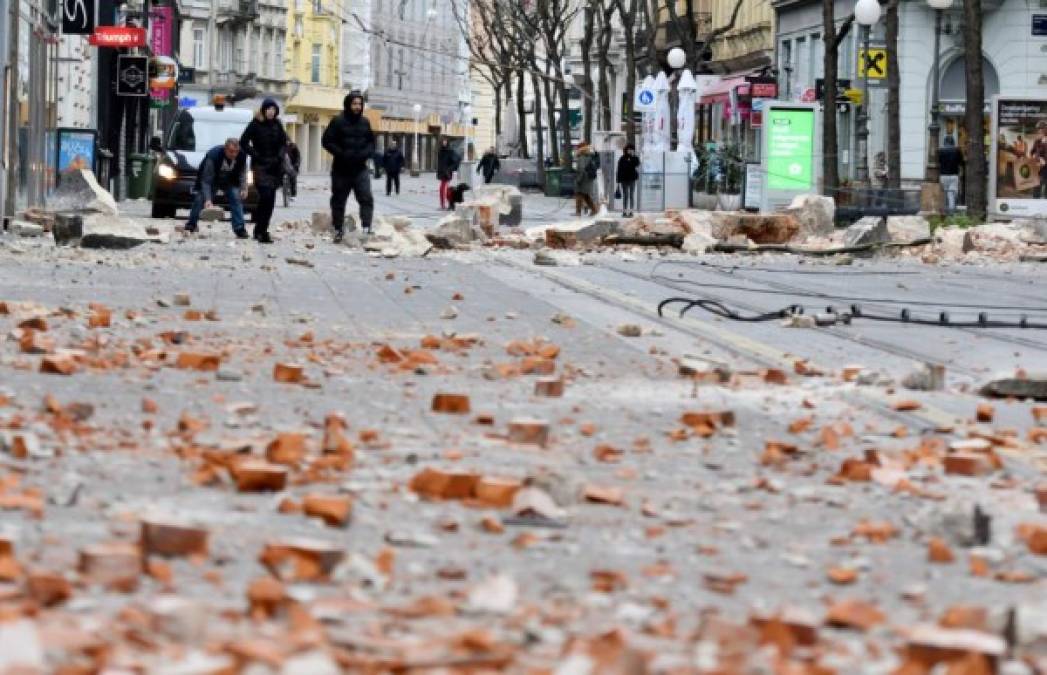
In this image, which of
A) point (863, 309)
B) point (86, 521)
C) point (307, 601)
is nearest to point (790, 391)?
point (86, 521)

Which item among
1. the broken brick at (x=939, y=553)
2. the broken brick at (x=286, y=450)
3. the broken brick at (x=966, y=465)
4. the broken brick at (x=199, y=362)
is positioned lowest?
the broken brick at (x=939, y=553)

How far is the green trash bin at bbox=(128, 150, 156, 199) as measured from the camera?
53812 mm

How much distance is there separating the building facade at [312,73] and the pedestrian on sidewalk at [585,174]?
7814 centimetres

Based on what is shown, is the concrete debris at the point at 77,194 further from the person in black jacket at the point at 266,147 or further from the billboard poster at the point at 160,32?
the billboard poster at the point at 160,32

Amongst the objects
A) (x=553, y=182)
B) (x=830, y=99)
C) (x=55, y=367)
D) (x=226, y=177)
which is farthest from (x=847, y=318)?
(x=553, y=182)

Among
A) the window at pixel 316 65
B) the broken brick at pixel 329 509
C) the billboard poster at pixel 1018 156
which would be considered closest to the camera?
the broken brick at pixel 329 509

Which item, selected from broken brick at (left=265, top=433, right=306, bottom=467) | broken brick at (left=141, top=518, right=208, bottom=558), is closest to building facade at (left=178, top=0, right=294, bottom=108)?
broken brick at (left=265, top=433, right=306, bottom=467)

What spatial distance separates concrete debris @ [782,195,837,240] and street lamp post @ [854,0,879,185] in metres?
14.0

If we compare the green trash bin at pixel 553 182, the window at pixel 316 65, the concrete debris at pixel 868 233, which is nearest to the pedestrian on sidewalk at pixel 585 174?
the concrete debris at pixel 868 233

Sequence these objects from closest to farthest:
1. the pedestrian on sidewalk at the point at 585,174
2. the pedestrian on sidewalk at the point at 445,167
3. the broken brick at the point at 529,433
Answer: the broken brick at the point at 529,433 < the pedestrian on sidewalk at the point at 585,174 < the pedestrian on sidewalk at the point at 445,167

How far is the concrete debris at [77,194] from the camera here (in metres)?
35.8

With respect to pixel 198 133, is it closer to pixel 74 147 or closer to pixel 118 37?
pixel 74 147

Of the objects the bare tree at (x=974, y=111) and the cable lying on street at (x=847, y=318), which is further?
the bare tree at (x=974, y=111)

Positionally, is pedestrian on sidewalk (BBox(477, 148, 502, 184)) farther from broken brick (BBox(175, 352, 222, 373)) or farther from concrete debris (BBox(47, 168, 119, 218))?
broken brick (BBox(175, 352, 222, 373))
